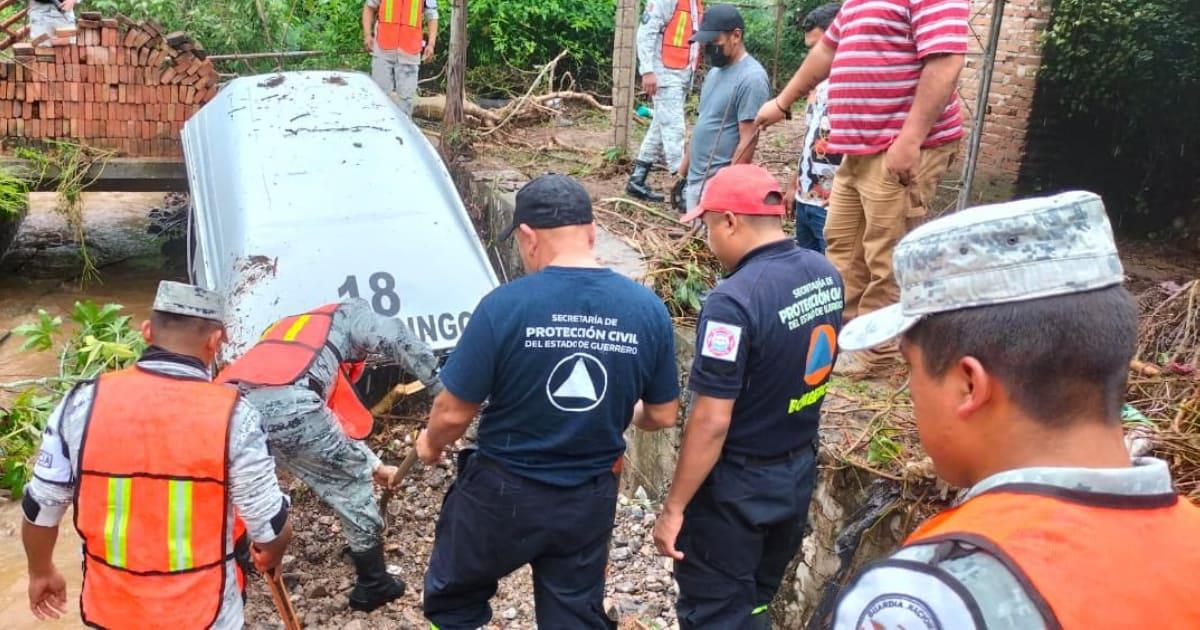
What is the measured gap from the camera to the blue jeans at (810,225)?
4676 millimetres

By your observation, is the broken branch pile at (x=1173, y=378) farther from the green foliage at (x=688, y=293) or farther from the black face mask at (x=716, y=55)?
the black face mask at (x=716, y=55)

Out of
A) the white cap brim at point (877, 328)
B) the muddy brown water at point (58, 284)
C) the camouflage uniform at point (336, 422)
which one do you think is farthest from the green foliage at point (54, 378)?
the white cap brim at point (877, 328)

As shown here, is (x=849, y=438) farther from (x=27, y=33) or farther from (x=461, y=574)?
(x=27, y=33)

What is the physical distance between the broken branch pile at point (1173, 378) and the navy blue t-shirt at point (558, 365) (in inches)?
61.9

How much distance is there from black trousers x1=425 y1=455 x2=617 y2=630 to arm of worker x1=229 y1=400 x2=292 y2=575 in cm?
47

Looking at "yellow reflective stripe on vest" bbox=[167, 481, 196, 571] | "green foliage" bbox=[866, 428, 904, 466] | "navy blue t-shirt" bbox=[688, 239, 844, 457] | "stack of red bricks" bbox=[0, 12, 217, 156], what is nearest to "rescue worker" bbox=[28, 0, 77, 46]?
"stack of red bricks" bbox=[0, 12, 217, 156]

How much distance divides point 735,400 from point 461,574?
3.04 feet

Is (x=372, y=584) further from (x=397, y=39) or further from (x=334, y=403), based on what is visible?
(x=397, y=39)

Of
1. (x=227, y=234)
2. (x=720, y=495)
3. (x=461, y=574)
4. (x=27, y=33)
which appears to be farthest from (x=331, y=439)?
(x=27, y=33)

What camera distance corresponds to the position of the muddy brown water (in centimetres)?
407

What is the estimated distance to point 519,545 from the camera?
2.56 m

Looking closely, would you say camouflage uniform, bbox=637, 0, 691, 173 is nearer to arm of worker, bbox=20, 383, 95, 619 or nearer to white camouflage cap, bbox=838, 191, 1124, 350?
arm of worker, bbox=20, 383, 95, 619

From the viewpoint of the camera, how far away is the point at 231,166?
4988 millimetres

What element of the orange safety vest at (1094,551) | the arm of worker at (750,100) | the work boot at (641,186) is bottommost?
the work boot at (641,186)
